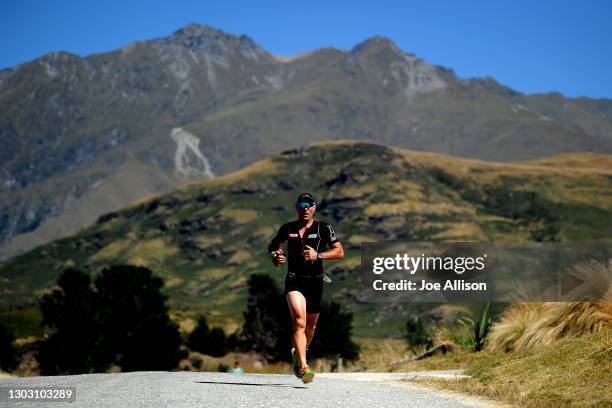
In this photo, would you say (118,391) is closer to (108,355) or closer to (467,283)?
(467,283)

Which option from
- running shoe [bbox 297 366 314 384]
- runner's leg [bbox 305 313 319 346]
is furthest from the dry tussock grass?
running shoe [bbox 297 366 314 384]

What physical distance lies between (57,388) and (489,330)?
11.3 metres

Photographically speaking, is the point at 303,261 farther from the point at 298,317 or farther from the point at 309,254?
the point at 298,317

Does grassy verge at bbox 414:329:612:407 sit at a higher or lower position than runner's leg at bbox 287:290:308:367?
lower

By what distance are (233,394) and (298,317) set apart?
1555 millimetres

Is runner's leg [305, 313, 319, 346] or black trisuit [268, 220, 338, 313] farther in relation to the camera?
runner's leg [305, 313, 319, 346]

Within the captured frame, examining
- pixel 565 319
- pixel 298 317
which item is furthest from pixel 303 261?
pixel 565 319

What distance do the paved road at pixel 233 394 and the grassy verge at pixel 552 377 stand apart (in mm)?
672

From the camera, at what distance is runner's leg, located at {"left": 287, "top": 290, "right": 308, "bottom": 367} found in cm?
1350

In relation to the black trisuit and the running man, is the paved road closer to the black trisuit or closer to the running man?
the running man

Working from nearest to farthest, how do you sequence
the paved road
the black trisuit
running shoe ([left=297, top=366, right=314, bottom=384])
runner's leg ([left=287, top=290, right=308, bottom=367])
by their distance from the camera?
the paved road → runner's leg ([left=287, top=290, right=308, bottom=367]) → the black trisuit → running shoe ([left=297, top=366, right=314, bottom=384])

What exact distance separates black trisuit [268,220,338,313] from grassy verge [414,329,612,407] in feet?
10.4

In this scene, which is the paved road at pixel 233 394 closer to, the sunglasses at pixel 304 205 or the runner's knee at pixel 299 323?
the runner's knee at pixel 299 323

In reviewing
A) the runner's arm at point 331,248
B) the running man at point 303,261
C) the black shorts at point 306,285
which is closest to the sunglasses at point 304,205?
the running man at point 303,261
